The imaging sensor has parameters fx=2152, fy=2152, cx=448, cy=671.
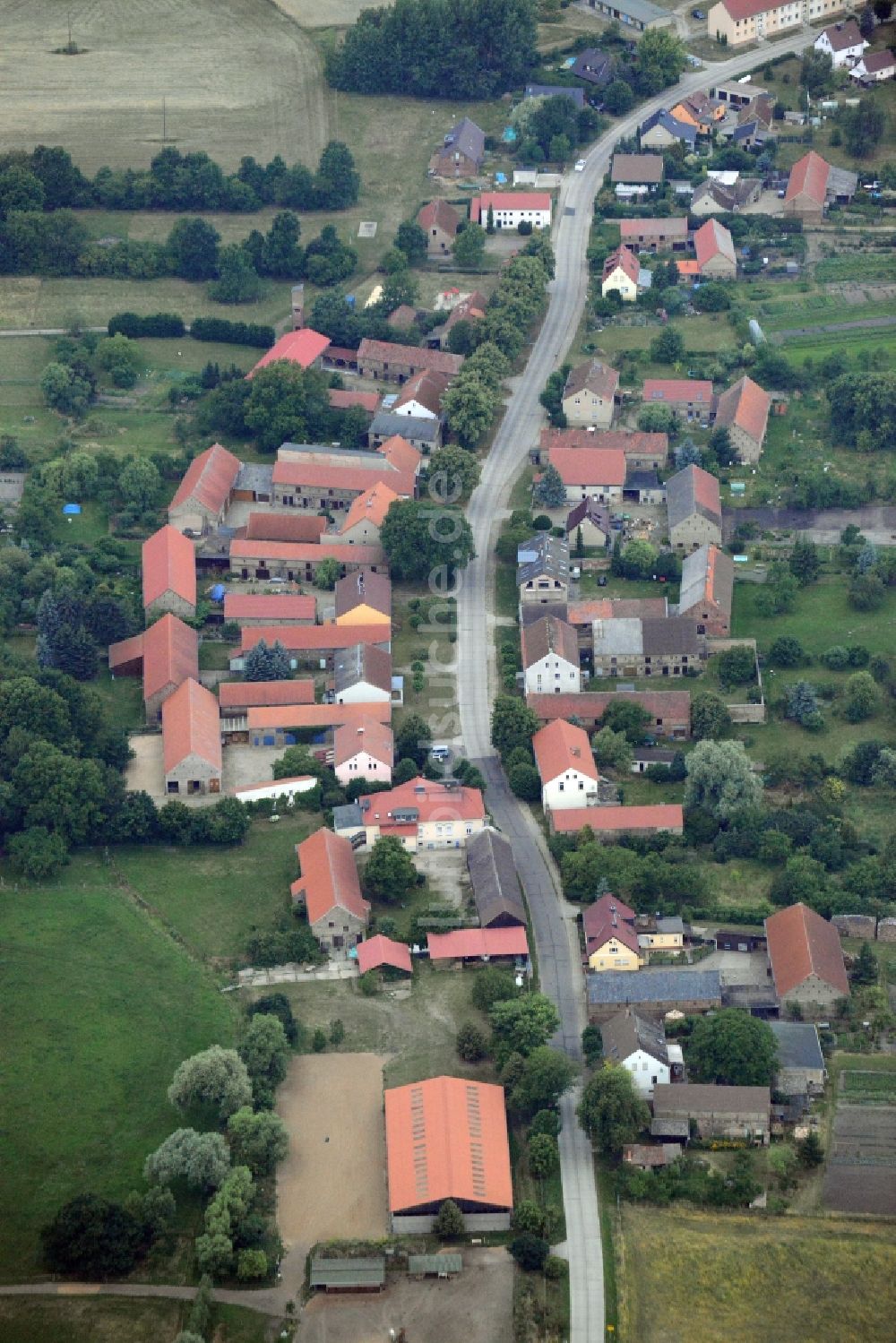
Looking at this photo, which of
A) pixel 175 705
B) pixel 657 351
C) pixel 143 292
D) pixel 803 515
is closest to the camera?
pixel 175 705

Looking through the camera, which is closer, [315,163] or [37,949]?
[37,949]

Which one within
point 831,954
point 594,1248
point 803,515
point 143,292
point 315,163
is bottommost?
point 594,1248

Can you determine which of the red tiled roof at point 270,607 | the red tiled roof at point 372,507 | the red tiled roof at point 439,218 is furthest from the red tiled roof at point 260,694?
the red tiled roof at point 439,218

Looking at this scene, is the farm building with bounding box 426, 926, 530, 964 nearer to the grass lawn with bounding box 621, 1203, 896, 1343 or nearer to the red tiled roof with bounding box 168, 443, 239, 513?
→ the grass lawn with bounding box 621, 1203, 896, 1343

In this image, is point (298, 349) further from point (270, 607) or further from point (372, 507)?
point (270, 607)

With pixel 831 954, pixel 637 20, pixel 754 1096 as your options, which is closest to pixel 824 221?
pixel 637 20

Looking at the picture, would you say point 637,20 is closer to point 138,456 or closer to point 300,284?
point 300,284
